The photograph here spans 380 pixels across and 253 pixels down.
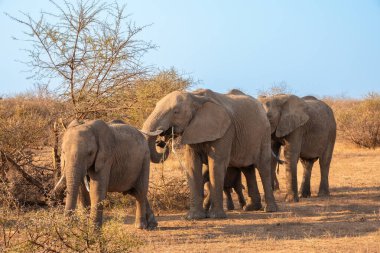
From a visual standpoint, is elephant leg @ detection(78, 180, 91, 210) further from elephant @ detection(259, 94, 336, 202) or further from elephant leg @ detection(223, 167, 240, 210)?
elephant @ detection(259, 94, 336, 202)

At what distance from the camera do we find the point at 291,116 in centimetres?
1468

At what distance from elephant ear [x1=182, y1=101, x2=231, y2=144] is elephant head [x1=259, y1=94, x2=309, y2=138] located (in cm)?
303

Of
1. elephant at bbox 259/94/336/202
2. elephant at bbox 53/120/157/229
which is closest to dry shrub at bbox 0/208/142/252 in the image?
elephant at bbox 53/120/157/229

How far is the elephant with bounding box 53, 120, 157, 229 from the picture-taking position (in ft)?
29.8

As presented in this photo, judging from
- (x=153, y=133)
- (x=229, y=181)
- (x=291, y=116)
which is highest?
(x=291, y=116)

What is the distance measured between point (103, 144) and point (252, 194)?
13.2 ft

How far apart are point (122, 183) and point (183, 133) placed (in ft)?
5.49

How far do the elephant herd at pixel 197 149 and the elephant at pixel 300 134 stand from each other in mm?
21

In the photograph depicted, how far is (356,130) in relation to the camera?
1039 inches

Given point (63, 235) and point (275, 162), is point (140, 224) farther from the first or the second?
point (275, 162)

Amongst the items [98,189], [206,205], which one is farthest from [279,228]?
[98,189]

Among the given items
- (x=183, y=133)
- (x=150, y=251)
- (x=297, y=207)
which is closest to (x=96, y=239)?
(x=150, y=251)

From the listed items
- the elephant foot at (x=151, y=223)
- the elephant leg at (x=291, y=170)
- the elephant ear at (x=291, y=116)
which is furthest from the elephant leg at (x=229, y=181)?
the elephant foot at (x=151, y=223)

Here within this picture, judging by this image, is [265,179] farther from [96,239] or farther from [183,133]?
[96,239]
